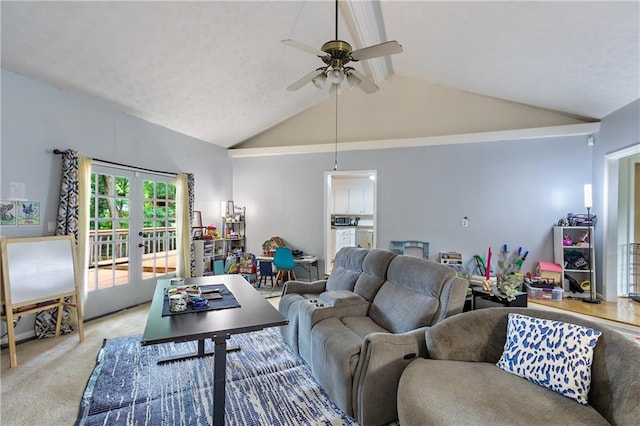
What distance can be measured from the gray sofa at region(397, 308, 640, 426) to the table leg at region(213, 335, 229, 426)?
104cm

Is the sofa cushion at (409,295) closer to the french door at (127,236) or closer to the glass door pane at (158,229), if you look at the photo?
the french door at (127,236)

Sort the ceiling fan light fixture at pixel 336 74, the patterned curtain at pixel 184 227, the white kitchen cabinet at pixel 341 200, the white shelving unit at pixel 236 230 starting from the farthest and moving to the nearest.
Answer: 1. the white kitchen cabinet at pixel 341 200
2. the white shelving unit at pixel 236 230
3. the patterned curtain at pixel 184 227
4. the ceiling fan light fixture at pixel 336 74

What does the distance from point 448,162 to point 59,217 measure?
5.54 metres

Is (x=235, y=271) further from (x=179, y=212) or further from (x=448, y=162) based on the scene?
(x=448, y=162)

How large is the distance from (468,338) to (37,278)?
3947 millimetres

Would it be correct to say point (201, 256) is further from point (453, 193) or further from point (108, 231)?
point (453, 193)

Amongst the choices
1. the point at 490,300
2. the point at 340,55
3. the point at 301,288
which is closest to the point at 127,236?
the point at 301,288

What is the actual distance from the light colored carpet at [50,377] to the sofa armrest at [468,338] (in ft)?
7.96

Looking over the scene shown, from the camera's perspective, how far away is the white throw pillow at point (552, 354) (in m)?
1.53

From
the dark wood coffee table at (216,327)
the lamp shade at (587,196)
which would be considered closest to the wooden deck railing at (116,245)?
the dark wood coffee table at (216,327)

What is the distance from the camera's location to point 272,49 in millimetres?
3926

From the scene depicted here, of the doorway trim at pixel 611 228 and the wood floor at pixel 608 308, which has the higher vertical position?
the doorway trim at pixel 611 228

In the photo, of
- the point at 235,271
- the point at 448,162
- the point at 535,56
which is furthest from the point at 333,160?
the point at 535,56

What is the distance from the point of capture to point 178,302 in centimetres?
212
